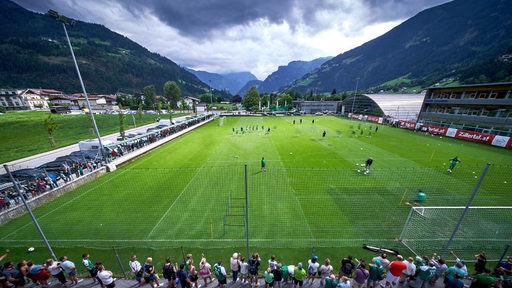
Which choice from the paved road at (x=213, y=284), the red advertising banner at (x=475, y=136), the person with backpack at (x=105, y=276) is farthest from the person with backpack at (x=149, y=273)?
the red advertising banner at (x=475, y=136)

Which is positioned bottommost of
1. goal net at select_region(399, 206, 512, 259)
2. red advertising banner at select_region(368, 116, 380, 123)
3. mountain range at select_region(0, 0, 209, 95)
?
red advertising banner at select_region(368, 116, 380, 123)

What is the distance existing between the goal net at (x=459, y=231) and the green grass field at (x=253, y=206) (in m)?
0.47

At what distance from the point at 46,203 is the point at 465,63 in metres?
214

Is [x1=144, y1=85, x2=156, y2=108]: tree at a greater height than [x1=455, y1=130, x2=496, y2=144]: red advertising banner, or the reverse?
[x1=144, y1=85, x2=156, y2=108]: tree

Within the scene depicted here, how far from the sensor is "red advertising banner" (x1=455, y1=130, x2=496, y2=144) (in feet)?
85.0

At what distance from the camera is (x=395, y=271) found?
19.1ft

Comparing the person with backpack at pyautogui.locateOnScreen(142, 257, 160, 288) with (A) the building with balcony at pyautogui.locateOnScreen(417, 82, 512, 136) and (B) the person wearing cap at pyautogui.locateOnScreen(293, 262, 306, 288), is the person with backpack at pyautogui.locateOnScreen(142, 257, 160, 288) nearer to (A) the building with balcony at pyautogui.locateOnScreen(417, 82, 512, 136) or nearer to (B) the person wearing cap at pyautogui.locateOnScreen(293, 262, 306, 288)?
(B) the person wearing cap at pyautogui.locateOnScreen(293, 262, 306, 288)

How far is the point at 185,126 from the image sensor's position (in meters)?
40.6

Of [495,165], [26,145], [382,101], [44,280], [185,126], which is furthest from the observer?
[382,101]

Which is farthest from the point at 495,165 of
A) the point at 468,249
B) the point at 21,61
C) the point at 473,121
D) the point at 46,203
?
the point at 21,61

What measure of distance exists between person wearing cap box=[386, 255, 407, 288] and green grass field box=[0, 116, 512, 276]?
171 centimetres

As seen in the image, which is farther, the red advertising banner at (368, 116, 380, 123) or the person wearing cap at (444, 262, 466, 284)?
the red advertising banner at (368, 116, 380, 123)

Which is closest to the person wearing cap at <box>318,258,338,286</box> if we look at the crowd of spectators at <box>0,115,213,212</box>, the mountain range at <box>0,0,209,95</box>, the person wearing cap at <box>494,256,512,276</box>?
the person wearing cap at <box>494,256,512,276</box>

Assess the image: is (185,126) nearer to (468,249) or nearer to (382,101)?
(468,249)
